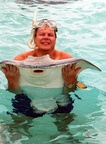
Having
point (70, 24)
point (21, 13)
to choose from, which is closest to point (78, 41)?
point (70, 24)

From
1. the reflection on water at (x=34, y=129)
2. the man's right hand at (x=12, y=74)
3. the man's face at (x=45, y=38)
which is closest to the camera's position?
the reflection on water at (x=34, y=129)

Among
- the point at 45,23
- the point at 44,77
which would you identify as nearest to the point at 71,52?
the point at 45,23

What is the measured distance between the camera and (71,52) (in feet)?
28.7

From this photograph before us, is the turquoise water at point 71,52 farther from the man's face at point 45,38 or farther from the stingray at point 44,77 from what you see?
the man's face at point 45,38

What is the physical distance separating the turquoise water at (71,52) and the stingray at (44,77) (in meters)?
0.30

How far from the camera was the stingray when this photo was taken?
4.50 meters

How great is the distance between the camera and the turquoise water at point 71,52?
183 inches

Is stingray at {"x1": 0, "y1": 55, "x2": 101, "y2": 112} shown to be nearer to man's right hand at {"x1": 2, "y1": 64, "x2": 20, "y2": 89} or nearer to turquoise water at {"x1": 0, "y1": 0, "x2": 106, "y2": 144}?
man's right hand at {"x1": 2, "y1": 64, "x2": 20, "y2": 89}

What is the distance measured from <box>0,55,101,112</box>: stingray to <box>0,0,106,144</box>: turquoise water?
11.7 inches

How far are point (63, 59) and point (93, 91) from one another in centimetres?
187

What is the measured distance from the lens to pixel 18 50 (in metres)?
8.74

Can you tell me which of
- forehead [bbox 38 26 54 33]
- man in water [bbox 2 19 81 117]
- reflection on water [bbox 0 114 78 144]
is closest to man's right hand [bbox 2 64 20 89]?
man in water [bbox 2 19 81 117]

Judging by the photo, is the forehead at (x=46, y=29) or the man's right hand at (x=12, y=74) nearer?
the man's right hand at (x=12, y=74)

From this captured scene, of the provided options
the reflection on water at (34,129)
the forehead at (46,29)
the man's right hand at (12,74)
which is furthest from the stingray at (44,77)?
the forehead at (46,29)
